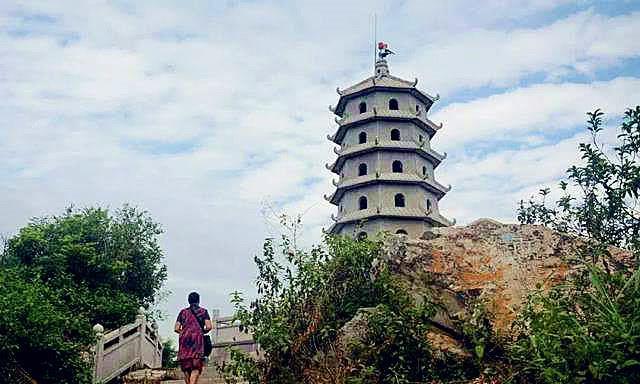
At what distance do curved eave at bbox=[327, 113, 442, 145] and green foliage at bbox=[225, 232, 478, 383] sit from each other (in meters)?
11.6

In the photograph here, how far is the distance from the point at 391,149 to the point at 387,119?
101cm

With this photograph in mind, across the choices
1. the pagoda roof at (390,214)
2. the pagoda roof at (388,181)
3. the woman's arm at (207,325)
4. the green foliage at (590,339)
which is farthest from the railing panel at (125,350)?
the pagoda roof at (388,181)

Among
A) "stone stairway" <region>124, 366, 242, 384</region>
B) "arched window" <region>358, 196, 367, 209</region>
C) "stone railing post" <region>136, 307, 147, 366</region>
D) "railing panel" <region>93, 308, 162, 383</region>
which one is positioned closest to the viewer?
"stone stairway" <region>124, 366, 242, 384</region>

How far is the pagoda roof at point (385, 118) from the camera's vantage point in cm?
2027

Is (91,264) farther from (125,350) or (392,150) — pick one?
(392,150)

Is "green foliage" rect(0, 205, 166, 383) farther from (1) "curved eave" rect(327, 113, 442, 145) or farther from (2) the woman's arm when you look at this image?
(1) "curved eave" rect(327, 113, 442, 145)

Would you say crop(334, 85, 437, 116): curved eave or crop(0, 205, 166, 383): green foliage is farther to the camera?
crop(334, 85, 437, 116): curved eave

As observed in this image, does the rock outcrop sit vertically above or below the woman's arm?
above

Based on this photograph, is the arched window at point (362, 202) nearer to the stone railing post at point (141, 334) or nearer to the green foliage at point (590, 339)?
the stone railing post at point (141, 334)

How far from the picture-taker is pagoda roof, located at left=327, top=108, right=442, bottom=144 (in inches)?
798

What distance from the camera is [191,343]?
7.25 m

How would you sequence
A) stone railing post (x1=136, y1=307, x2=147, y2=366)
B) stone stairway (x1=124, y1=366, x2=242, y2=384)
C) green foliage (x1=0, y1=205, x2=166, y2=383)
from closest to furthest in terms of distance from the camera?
Result: 1. stone stairway (x1=124, y1=366, x2=242, y2=384)
2. stone railing post (x1=136, y1=307, x2=147, y2=366)
3. green foliage (x1=0, y1=205, x2=166, y2=383)

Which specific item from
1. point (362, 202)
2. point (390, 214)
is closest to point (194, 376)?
point (390, 214)

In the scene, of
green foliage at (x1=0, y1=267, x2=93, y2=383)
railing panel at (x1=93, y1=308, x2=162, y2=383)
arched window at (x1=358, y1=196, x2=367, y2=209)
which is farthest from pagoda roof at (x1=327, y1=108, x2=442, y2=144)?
green foliage at (x1=0, y1=267, x2=93, y2=383)
